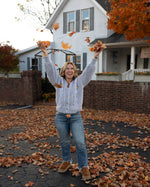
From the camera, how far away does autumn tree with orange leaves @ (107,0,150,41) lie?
8.55 meters

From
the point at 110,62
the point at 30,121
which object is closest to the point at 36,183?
the point at 30,121

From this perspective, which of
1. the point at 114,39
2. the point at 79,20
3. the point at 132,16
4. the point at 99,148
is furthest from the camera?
the point at 79,20

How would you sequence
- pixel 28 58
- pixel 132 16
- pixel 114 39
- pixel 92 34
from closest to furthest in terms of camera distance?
1. pixel 132 16
2. pixel 114 39
3. pixel 92 34
4. pixel 28 58

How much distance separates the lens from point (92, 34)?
1533 centimetres

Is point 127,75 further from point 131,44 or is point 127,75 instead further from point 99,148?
point 99,148

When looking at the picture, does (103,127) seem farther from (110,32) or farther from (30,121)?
(110,32)

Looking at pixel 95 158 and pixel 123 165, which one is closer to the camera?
pixel 123 165

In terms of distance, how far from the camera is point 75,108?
3.31 metres

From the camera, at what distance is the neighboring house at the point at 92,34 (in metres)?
14.8

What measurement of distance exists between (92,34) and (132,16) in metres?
6.80

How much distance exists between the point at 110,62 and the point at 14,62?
914cm

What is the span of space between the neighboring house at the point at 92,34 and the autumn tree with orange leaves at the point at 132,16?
417cm

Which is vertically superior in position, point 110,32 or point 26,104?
point 110,32

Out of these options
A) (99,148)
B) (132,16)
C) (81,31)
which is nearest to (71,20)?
(81,31)
